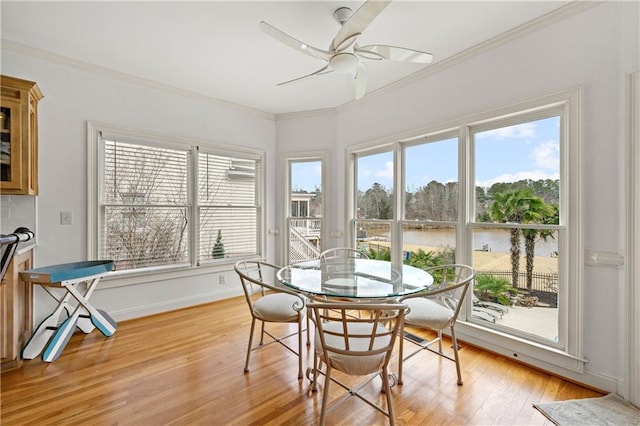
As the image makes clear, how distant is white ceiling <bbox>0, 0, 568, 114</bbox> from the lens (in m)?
2.15

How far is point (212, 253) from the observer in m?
3.99

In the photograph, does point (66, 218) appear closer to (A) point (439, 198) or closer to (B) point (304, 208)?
(B) point (304, 208)

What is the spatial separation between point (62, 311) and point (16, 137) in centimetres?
166

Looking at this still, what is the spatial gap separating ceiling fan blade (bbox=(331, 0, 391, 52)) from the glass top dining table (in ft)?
5.41

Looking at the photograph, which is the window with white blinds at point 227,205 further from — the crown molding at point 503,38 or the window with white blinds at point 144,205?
the crown molding at point 503,38

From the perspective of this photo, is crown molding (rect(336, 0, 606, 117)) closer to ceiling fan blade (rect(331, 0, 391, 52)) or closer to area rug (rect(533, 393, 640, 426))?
ceiling fan blade (rect(331, 0, 391, 52))

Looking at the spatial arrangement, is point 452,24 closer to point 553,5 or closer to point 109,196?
point 553,5

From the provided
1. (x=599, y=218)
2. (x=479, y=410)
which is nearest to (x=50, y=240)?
A: (x=479, y=410)

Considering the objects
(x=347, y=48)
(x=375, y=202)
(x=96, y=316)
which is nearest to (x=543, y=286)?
(x=375, y=202)

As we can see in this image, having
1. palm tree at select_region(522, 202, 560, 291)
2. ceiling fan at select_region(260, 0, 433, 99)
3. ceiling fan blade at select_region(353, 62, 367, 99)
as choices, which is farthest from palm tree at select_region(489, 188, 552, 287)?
ceiling fan blade at select_region(353, 62, 367, 99)

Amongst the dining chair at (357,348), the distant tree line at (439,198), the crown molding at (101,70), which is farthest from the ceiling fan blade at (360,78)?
the crown molding at (101,70)

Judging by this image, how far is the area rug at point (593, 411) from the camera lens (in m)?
1.68

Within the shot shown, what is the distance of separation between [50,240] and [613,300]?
472 centimetres

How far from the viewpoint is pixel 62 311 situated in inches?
111
